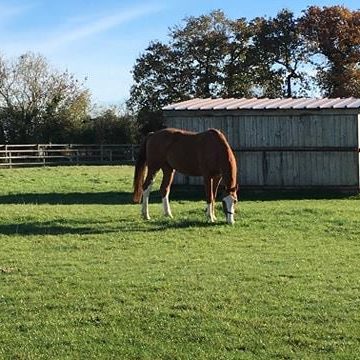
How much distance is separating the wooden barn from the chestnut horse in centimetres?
587

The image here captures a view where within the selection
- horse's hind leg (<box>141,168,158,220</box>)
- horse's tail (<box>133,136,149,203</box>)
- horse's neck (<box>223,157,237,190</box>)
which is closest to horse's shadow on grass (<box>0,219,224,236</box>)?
horse's hind leg (<box>141,168,158,220</box>)

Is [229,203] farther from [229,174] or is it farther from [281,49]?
[281,49]

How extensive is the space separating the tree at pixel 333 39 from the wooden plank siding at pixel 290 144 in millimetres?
27931

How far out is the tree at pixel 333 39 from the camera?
48.2 m

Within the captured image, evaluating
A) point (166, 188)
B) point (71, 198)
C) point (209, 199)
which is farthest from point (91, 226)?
point (71, 198)

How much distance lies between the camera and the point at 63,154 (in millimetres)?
44406

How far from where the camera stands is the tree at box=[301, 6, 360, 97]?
4822 centimetres

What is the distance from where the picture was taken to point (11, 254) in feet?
34.3

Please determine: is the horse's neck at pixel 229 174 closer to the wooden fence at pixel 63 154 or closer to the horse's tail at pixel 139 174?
the horse's tail at pixel 139 174

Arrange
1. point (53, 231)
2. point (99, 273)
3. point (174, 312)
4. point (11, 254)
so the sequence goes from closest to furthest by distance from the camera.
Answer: point (174, 312) < point (99, 273) < point (11, 254) < point (53, 231)

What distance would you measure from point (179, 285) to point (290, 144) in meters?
13.2

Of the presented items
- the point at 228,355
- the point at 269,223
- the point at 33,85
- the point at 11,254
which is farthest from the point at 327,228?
the point at 33,85

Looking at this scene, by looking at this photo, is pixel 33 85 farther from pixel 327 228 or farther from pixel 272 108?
pixel 327 228

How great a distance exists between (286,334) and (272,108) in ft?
49.1
